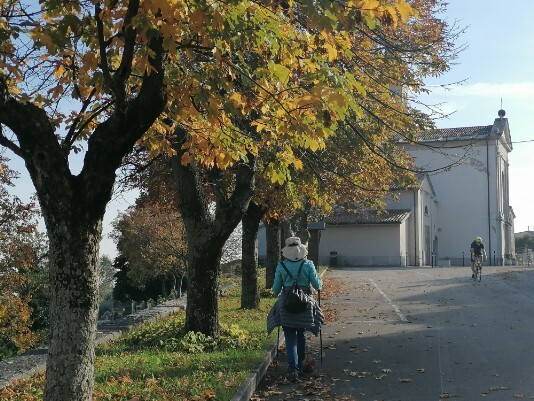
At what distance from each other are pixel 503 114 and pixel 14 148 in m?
64.3

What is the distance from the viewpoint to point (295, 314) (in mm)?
8938

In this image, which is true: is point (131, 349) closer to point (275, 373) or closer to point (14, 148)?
point (275, 373)

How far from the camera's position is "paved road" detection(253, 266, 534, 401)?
826 cm

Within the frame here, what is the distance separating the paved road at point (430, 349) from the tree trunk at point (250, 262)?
7.90ft

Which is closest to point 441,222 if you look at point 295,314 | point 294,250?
point 294,250

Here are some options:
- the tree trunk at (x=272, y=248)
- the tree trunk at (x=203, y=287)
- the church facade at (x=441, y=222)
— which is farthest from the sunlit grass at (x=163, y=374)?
the church facade at (x=441, y=222)

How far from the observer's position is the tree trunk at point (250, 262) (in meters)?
17.8

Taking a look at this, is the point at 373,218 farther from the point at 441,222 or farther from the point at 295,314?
the point at 295,314

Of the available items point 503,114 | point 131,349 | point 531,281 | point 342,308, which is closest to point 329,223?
point 503,114

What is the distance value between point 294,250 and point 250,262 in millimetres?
8741

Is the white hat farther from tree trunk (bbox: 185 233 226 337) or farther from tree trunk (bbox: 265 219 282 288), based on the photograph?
tree trunk (bbox: 265 219 282 288)

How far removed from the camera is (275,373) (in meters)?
9.51

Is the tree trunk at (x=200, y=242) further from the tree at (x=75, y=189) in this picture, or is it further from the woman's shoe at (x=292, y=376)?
the tree at (x=75, y=189)

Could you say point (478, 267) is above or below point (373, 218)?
below
